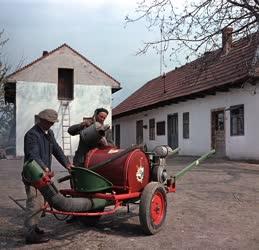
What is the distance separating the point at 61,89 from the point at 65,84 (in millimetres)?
412

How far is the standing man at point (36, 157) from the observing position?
603cm

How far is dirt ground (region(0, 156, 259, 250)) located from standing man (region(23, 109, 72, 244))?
0.68 feet

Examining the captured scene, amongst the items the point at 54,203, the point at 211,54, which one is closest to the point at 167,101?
the point at 211,54

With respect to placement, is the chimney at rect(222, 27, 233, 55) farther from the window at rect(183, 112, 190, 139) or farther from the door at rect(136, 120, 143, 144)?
the door at rect(136, 120, 143, 144)

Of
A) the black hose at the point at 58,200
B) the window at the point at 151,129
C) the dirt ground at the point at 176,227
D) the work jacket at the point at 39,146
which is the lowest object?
the dirt ground at the point at 176,227

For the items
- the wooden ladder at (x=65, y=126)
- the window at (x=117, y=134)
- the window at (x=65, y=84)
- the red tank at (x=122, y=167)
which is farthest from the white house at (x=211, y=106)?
the red tank at (x=122, y=167)

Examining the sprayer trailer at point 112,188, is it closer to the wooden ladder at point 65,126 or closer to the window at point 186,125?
the window at point 186,125

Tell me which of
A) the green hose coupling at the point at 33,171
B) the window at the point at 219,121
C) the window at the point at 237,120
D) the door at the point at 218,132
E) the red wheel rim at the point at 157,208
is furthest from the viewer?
the window at the point at 219,121

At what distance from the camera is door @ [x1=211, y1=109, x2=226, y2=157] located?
860 inches

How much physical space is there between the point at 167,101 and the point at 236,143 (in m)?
6.92

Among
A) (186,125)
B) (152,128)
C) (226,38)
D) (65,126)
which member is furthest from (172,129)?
(226,38)

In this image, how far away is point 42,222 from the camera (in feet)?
24.1

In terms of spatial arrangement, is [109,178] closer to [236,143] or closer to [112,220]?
[112,220]

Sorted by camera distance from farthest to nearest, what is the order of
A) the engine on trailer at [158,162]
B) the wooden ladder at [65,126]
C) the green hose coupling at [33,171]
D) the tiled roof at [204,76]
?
the wooden ladder at [65,126]
the tiled roof at [204,76]
the engine on trailer at [158,162]
the green hose coupling at [33,171]
